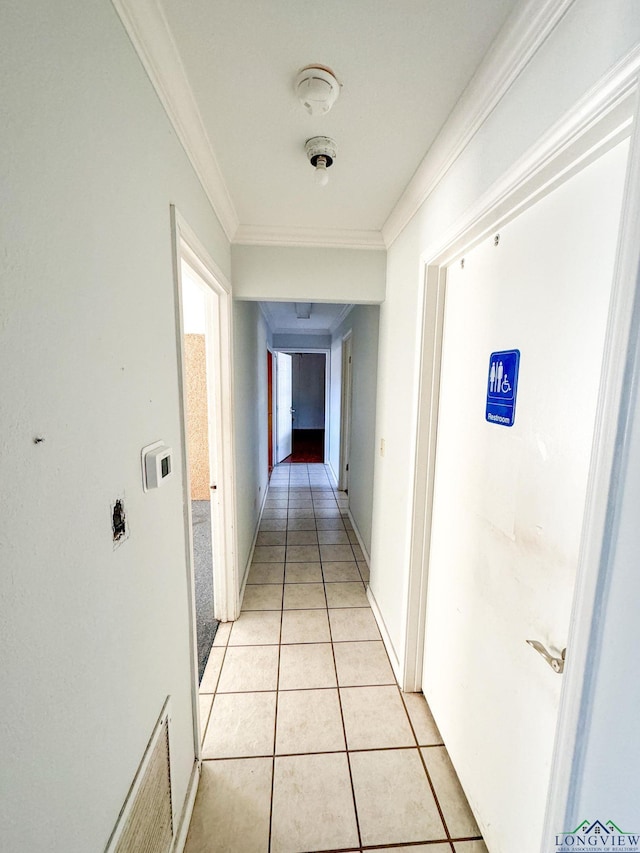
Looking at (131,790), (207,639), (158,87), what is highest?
(158,87)

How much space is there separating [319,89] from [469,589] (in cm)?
174

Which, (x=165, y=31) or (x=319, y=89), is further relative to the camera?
(x=319, y=89)

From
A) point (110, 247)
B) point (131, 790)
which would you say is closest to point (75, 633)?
point (131, 790)

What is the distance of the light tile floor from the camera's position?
4.04ft

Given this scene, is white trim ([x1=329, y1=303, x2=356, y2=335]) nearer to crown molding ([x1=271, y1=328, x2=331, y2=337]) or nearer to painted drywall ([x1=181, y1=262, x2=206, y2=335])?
crown molding ([x1=271, y1=328, x2=331, y2=337])

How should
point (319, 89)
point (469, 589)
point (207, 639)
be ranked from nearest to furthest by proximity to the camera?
point (319, 89), point (469, 589), point (207, 639)

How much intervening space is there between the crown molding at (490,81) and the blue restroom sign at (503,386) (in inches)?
28.6

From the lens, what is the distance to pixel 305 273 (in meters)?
2.16

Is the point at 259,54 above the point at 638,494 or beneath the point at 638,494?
above

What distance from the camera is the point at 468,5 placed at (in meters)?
0.82

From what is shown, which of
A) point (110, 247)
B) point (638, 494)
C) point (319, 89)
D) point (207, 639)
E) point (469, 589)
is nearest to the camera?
point (638, 494)

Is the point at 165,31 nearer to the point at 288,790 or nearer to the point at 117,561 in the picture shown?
the point at 117,561

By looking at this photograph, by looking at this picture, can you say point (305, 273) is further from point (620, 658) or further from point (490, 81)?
point (620, 658)

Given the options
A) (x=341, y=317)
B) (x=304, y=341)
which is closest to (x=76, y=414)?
(x=341, y=317)
